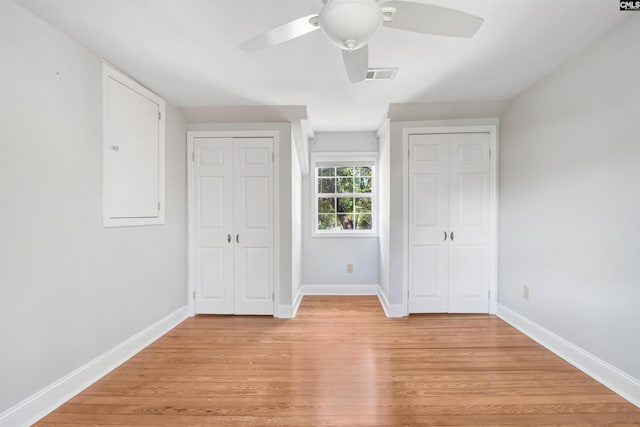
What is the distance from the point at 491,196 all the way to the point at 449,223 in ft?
1.85

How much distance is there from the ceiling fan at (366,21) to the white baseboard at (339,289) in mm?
3449

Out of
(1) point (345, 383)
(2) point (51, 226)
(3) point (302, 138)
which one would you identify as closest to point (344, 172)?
(3) point (302, 138)

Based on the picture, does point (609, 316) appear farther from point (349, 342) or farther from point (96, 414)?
point (96, 414)

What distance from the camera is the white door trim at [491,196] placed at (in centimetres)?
345

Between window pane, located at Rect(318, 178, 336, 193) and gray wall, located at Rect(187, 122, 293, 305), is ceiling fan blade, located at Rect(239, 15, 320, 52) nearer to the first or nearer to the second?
gray wall, located at Rect(187, 122, 293, 305)

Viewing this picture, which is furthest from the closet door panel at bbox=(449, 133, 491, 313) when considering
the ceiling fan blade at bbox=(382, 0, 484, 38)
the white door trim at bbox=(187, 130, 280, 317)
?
the ceiling fan blade at bbox=(382, 0, 484, 38)

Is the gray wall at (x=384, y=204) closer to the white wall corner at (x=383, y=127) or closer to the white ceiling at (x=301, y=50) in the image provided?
the white wall corner at (x=383, y=127)

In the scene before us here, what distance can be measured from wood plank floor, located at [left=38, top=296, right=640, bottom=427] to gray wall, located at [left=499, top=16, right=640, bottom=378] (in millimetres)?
425

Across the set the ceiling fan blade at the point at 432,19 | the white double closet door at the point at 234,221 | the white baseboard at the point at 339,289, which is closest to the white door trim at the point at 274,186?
the white double closet door at the point at 234,221

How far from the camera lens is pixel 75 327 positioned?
6.68 ft

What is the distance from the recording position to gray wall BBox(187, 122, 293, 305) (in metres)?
3.49

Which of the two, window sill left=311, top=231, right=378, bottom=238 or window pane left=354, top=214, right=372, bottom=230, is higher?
window pane left=354, top=214, right=372, bottom=230

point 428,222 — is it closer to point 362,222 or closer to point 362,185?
point 362,222

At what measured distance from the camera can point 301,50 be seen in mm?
2221
